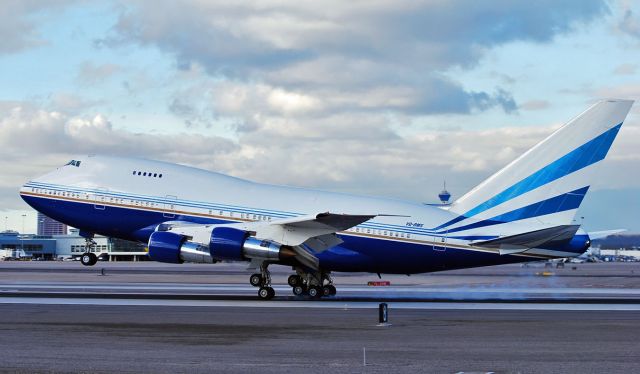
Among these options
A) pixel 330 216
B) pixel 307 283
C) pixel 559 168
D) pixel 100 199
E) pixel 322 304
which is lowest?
pixel 322 304

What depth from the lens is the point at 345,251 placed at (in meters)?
46.1

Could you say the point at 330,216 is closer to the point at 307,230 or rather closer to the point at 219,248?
the point at 307,230

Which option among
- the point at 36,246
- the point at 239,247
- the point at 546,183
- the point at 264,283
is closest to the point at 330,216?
the point at 239,247

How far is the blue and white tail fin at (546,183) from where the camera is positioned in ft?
141

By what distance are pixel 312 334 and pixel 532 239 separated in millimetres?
18691

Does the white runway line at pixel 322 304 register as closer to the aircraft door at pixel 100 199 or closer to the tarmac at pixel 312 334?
the tarmac at pixel 312 334

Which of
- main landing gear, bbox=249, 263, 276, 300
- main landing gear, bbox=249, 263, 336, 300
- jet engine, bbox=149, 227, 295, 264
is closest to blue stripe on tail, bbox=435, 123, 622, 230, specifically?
main landing gear, bbox=249, 263, 336, 300

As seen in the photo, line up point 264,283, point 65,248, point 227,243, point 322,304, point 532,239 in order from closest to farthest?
point 322,304 → point 532,239 → point 227,243 → point 264,283 → point 65,248

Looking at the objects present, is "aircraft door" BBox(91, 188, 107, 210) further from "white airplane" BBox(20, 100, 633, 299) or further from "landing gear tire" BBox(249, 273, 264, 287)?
"landing gear tire" BBox(249, 273, 264, 287)

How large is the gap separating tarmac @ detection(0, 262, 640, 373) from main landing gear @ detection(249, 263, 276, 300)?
1.79ft

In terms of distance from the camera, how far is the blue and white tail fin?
4291 cm

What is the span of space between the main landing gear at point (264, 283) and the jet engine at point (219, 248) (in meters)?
0.81

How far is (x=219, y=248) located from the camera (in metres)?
43.0

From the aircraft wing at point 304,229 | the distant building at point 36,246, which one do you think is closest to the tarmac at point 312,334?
the aircraft wing at point 304,229
